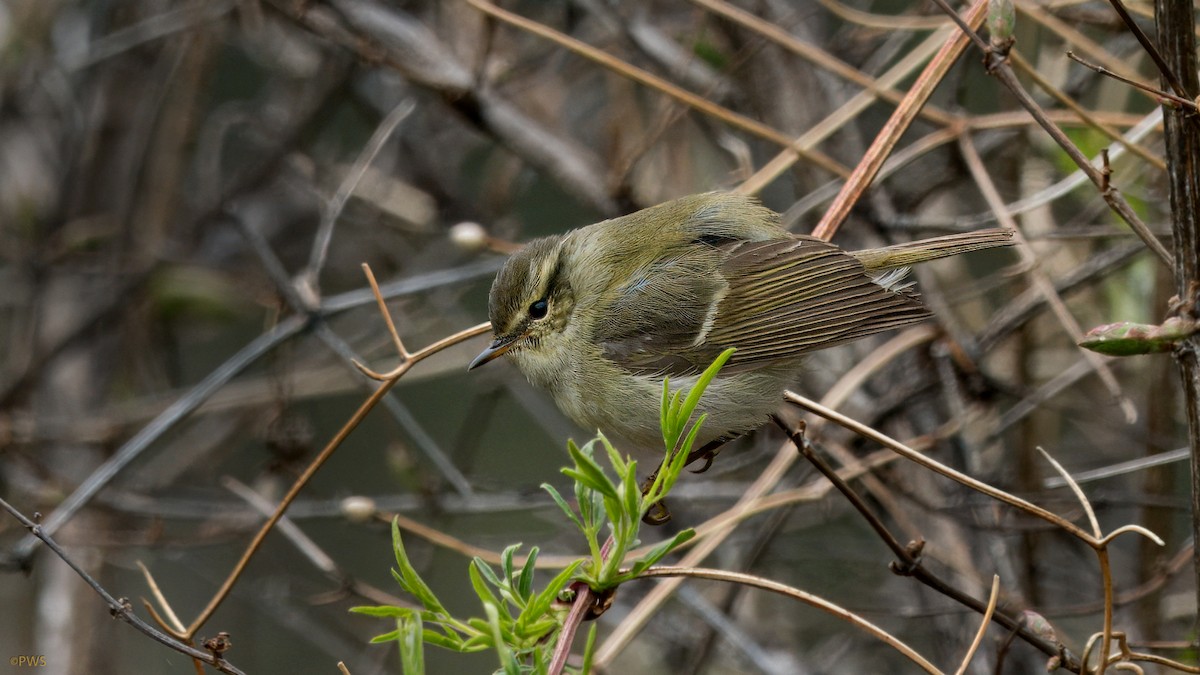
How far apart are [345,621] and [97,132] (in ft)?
6.91

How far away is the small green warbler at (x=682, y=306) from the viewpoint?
242 cm

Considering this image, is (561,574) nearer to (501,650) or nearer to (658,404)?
(501,650)

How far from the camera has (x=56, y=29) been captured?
4.20 metres

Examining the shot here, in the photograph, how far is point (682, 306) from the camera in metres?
2.56

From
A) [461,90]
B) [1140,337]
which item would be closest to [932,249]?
[1140,337]

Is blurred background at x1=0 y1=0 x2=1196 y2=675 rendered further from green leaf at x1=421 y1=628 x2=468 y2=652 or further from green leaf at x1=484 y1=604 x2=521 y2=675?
green leaf at x1=484 y1=604 x2=521 y2=675

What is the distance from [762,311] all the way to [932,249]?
0.41 metres

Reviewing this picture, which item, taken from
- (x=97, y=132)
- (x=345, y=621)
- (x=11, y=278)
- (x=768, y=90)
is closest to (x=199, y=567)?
(x=345, y=621)

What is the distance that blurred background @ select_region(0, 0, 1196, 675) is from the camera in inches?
109

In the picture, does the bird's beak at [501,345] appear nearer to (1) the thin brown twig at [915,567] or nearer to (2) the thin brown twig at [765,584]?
(1) the thin brown twig at [915,567]

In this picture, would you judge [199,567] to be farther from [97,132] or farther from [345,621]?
[97,132]

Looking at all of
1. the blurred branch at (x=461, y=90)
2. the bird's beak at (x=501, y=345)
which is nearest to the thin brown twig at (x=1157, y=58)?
the bird's beak at (x=501, y=345)

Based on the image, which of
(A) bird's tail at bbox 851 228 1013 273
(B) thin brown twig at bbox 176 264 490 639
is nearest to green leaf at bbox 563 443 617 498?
(B) thin brown twig at bbox 176 264 490 639

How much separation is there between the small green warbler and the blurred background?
22 centimetres
